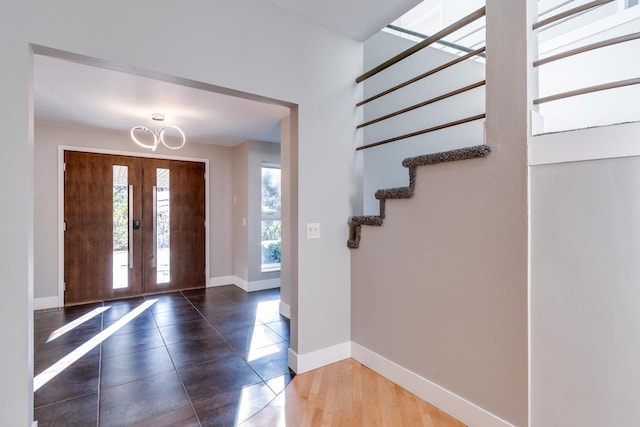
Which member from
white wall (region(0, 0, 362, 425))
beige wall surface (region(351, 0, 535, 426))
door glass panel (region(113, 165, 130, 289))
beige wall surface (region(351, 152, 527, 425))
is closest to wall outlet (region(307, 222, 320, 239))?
white wall (region(0, 0, 362, 425))

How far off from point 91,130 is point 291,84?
356 centimetres

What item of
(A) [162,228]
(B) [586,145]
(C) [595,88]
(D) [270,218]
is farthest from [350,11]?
(A) [162,228]

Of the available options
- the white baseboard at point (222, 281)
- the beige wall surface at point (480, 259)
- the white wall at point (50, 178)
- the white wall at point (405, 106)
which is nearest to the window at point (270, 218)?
the white baseboard at point (222, 281)

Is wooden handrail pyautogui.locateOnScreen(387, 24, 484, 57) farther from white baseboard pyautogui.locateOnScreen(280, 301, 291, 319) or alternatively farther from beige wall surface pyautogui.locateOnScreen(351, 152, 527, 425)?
white baseboard pyautogui.locateOnScreen(280, 301, 291, 319)

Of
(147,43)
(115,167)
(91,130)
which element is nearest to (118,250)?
(115,167)

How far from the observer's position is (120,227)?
4.41 meters

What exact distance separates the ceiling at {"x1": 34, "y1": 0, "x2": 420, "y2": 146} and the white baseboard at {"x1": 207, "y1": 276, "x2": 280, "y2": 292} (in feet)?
7.49

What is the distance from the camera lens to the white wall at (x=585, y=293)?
1.25 metres

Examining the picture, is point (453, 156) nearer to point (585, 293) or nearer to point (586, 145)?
point (586, 145)

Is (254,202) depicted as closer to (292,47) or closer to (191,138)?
(191,138)

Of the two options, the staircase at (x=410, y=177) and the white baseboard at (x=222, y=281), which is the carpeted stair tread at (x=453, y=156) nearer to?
the staircase at (x=410, y=177)

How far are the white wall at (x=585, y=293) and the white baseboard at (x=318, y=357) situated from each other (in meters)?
1.33

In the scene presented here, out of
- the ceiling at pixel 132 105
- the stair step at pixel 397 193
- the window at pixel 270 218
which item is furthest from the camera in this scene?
the window at pixel 270 218

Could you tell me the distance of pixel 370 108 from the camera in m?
3.02
